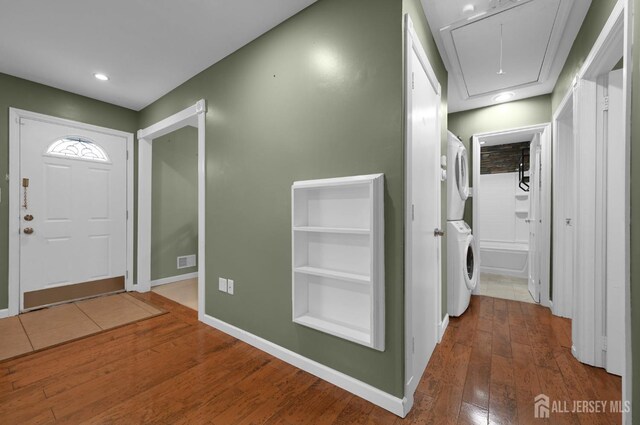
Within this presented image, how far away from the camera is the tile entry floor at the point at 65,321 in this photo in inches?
86.1

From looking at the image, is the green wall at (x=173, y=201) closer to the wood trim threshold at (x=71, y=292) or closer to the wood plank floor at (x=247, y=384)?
the wood trim threshold at (x=71, y=292)

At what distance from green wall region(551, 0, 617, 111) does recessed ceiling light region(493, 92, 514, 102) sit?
1.52 ft

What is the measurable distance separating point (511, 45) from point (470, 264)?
2.16 metres

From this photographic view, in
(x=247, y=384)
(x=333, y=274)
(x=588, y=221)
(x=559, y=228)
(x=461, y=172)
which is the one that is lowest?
(x=247, y=384)

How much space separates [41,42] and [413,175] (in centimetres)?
318

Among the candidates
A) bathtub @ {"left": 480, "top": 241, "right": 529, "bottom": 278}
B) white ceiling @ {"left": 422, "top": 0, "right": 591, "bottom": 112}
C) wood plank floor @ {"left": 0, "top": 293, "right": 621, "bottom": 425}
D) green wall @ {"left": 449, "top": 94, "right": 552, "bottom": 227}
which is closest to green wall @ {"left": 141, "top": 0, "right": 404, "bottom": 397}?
wood plank floor @ {"left": 0, "top": 293, "right": 621, "bottom": 425}

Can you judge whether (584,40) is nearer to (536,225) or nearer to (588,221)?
(588,221)

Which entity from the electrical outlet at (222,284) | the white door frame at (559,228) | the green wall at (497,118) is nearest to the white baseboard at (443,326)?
the white door frame at (559,228)

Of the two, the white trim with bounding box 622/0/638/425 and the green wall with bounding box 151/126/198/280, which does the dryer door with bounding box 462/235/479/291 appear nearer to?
the white trim with bounding box 622/0/638/425

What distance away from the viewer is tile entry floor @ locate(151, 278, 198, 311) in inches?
125

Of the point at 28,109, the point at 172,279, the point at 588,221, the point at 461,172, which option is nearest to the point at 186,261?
the point at 172,279

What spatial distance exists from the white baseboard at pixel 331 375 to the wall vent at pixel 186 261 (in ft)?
7.41

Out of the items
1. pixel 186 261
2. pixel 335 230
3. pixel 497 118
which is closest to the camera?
pixel 335 230

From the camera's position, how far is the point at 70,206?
3158mm
